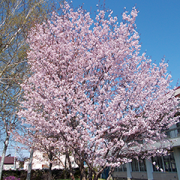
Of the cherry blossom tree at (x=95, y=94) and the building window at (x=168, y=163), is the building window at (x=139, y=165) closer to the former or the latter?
the building window at (x=168, y=163)

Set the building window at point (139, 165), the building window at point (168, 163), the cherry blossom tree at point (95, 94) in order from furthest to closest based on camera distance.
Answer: the building window at point (139, 165) → the building window at point (168, 163) → the cherry blossom tree at point (95, 94)

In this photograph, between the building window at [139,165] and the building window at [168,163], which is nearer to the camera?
the building window at [168,163]

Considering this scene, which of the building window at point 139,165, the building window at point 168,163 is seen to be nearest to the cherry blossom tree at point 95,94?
the building window at point 168,163

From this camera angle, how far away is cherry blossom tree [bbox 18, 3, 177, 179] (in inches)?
233

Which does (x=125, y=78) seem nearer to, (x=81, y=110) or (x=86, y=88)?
(x=86, y=88)

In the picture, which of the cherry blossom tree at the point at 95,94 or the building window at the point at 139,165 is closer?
the cherry blossom tree at the point at 95,94

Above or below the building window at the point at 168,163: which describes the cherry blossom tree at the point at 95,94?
above

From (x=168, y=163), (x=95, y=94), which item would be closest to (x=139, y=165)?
(x=168, y=163)

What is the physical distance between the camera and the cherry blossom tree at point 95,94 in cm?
593

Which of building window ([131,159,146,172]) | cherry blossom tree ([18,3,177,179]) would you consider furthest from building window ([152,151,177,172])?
cherry blossom tree ([18,3,177,179])

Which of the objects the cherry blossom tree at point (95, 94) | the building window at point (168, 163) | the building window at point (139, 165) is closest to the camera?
the cherry blossom tree at point (95, 94)

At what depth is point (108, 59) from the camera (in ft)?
24.1

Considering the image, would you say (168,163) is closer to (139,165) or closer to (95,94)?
(139,165)

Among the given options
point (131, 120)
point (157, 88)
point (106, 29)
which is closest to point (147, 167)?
point (157, 88)
